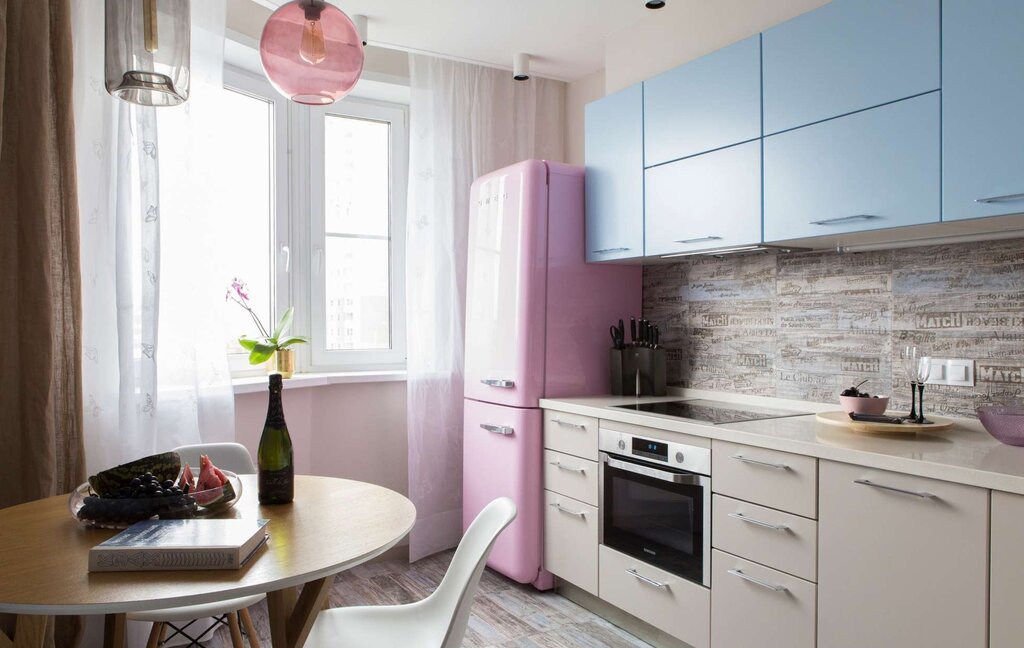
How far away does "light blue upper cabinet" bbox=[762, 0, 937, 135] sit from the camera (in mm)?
1992

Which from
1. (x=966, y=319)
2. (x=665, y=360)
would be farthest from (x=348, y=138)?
(x=966, y=319)

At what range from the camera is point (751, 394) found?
293 centimetres

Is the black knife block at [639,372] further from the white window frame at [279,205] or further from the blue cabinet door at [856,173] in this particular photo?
the white window frame at [279,205]

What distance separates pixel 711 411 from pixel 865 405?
0.58 metres

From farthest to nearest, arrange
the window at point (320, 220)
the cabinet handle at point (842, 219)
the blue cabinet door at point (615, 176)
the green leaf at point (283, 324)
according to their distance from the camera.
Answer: the window at point (320, 220)
the green leaf at point (283, 324)
the blue cabinet door at point (615, 176)
the cabinet handle at point (842, 219)

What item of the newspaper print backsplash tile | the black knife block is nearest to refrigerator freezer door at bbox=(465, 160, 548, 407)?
the black knife block

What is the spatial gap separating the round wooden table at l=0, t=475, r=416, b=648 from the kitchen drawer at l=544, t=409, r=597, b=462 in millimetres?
1172

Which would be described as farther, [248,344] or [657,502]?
[248,344]

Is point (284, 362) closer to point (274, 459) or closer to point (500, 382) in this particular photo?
point (500, 382)

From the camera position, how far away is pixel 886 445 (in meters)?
1.91

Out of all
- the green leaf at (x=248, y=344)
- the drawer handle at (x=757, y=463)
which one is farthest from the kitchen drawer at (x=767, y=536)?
the green leaf at (x=248, y=344)

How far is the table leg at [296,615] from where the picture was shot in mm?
1500

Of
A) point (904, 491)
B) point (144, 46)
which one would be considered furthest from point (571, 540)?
point (144, 46)

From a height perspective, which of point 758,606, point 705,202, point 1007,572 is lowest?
point 758,606
